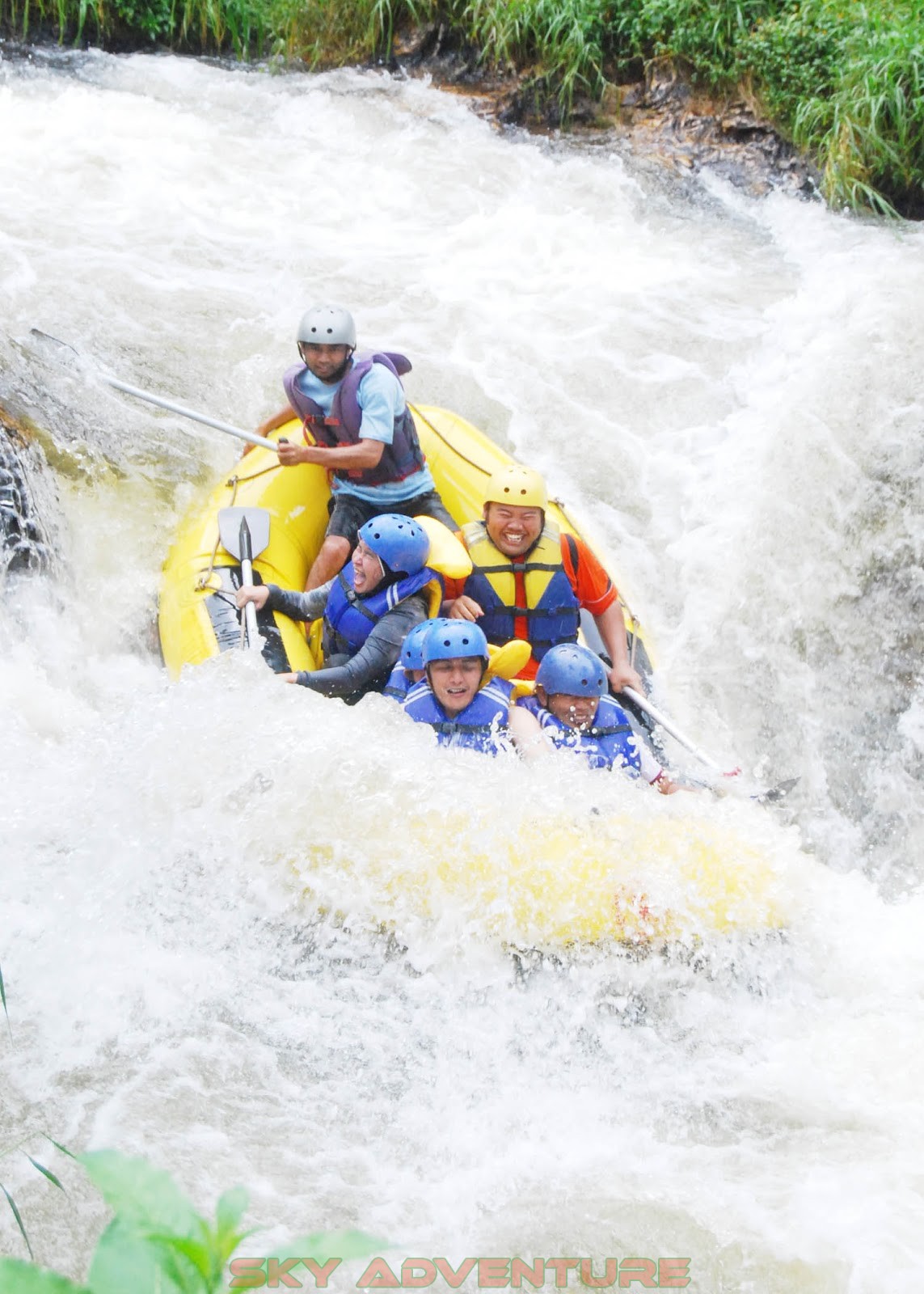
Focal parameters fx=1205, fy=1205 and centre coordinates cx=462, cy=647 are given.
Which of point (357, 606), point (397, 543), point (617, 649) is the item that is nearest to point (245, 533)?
point (357, 606)

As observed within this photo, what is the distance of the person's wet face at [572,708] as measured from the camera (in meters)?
3.76

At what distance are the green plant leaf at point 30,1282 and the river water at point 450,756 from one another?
1744 millimetres

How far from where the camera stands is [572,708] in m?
3.76

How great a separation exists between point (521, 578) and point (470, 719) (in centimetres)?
78

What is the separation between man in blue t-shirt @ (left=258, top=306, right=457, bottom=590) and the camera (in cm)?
437

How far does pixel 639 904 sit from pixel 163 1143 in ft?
4.31

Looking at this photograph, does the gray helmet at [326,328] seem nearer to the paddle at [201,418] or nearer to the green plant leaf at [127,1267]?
the paddle at [201,418]

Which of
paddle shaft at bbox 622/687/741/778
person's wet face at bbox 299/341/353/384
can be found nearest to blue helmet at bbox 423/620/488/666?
paddle shaft at bbox 622/687/741/778

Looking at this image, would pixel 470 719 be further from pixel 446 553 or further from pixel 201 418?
pixel 201 418

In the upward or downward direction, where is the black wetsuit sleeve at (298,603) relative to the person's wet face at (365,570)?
downward

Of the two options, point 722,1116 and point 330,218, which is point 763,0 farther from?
point 722,1116

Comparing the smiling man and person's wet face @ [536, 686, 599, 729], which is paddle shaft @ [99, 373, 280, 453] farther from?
person's wet face @ [536, 686, 599, 729]

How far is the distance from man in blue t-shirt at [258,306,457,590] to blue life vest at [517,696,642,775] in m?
1.12

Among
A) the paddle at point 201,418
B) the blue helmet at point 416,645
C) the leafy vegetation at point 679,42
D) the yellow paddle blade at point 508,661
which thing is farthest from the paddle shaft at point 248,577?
the leafy vegetation at point 679,42
